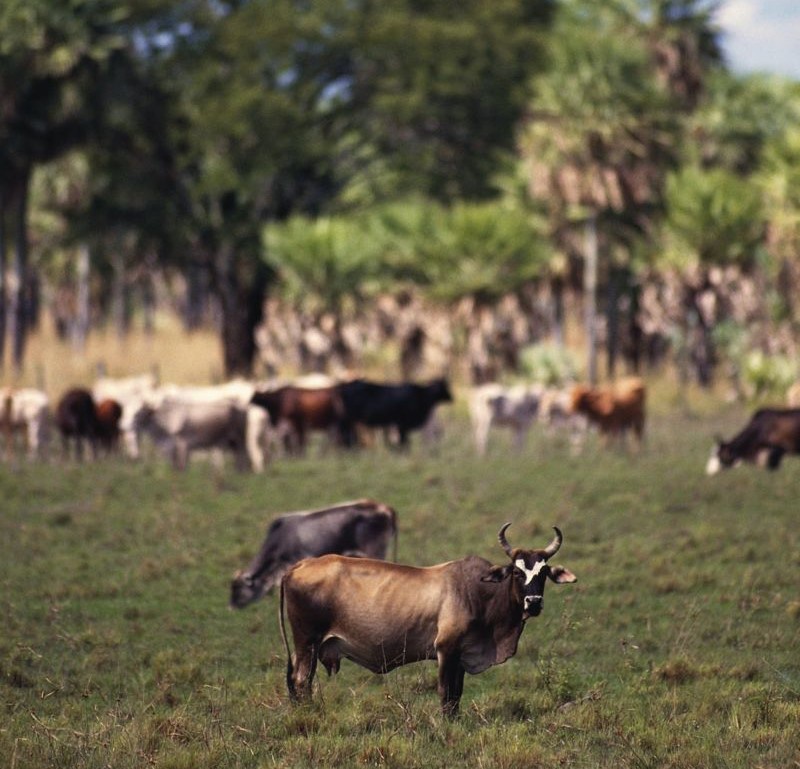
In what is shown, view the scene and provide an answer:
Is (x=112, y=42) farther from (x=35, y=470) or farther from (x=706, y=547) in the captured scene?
(x=706, y=547)

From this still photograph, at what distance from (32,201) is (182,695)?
50.0 metres

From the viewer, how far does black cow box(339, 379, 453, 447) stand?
26.1 m

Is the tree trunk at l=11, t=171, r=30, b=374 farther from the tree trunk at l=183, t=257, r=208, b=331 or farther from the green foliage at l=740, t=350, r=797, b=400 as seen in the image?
the tree trunk at l=183, t=257, r=208, b=331

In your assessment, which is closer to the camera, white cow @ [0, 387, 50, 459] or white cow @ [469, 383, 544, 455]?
white cow @ [0, 387, 50, 459]

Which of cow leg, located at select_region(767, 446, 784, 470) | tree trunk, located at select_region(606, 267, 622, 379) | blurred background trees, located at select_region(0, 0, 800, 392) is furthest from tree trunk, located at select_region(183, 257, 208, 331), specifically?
cow leg, located at select_region(767, 446, 784, 470)

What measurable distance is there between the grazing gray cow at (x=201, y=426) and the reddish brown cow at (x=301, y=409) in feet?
7.40

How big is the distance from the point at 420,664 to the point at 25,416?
51.2ft

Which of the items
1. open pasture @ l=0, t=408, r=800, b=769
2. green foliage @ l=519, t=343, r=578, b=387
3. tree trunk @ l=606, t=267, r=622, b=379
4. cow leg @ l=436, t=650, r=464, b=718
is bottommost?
open pasture @ l=0, t=408, r=800, b=769

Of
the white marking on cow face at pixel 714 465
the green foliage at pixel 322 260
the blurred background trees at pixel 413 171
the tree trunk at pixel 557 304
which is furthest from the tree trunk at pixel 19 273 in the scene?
the white marking on cow face at pixel 714 465

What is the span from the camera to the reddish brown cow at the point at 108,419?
83.1ft

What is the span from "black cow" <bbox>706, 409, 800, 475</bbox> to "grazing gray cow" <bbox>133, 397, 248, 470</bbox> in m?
7.40

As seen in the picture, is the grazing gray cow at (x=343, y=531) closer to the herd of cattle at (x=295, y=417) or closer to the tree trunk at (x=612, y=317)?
the herd of cattle at (x=295, y=417)

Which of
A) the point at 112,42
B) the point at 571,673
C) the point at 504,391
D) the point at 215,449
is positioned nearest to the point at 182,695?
the point at 571,673

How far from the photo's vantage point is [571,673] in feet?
33.3
